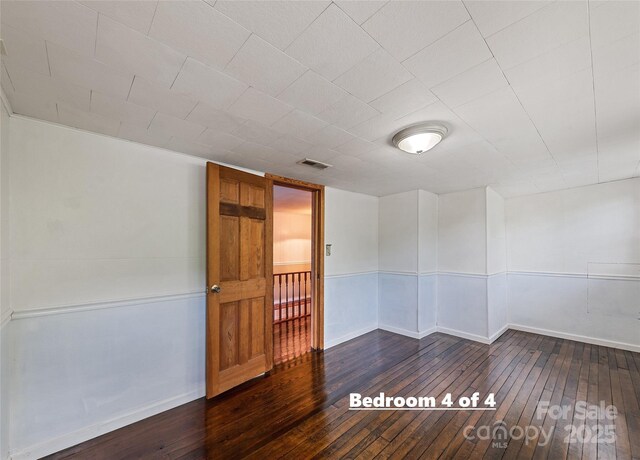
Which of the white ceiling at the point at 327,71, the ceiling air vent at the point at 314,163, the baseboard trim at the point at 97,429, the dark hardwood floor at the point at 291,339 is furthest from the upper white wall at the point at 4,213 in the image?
the dark hardwood floor at the point at 291,339

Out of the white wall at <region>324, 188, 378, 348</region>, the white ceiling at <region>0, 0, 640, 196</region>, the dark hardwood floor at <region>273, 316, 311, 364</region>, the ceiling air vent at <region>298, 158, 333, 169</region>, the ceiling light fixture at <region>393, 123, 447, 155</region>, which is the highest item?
the white ceiling at <region>0, 0, 640, 196</region>

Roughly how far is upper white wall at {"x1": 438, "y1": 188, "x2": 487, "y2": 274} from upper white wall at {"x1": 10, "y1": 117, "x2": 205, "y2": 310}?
3.76 meters

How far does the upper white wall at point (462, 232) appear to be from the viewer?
163 inches

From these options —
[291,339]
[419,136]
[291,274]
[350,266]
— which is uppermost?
[419,136]

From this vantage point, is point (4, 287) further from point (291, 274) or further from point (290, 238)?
point (290, 238)

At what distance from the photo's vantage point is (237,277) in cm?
282

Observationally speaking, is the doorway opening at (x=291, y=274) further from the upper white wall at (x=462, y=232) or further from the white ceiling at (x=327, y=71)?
the upper white wall at (x=462, y=232)

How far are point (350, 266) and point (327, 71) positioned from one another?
10.8 ft

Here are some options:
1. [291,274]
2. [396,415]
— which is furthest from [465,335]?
[291,274]

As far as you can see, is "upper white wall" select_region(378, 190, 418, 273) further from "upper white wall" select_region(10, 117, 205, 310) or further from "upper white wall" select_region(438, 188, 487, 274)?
"upper white wall" select_region(10, 117, 205, 310)

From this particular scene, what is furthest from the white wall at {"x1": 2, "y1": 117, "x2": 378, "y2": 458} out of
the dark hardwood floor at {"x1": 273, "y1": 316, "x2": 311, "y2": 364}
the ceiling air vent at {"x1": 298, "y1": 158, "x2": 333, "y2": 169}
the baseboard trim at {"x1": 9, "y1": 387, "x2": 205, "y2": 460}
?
the dark hardwood floor at {"x1": 273, "y1": 316, "x2": 311, "y2": 364}

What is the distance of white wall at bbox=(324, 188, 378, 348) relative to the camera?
13.2 ft

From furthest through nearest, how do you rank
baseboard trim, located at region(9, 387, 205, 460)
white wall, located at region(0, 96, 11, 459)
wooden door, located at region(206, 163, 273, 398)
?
wooden door, located at region(206, 163, 273, 398) → baseboard trim, located at region(9, 387, 205, 460) → white wall, located at region(0, 96, 11, 459)

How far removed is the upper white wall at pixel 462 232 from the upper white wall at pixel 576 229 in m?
1.16
